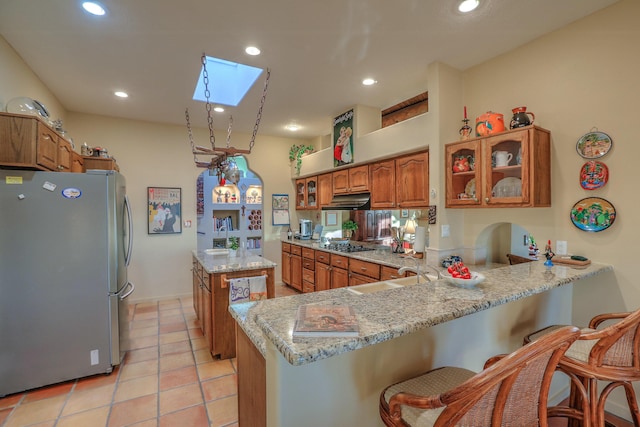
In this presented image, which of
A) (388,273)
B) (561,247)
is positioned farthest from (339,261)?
(561,247)

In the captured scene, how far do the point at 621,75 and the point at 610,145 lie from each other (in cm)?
48

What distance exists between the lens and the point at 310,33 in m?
2.40

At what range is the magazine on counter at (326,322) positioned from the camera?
916 millimetres

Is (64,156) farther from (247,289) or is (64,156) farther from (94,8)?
(247,289)

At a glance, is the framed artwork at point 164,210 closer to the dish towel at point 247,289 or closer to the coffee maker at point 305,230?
the coffee maker at point 305,230

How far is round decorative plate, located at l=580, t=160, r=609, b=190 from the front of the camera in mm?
2092

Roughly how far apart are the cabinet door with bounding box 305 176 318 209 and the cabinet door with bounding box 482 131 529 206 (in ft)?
10.2

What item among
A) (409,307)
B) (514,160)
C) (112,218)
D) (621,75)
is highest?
(621,75)

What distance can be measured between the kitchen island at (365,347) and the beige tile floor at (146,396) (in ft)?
3.07

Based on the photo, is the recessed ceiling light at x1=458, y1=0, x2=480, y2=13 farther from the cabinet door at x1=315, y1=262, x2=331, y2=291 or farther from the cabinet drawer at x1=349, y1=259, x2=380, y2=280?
the cabinet door at x1=315, y1=262, x2=331, y2=291

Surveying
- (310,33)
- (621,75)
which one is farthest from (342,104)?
(621,75)

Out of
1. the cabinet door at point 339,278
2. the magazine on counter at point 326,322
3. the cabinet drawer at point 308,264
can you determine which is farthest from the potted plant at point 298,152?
the magazine on counter at point 326,322

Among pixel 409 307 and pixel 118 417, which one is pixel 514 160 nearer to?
pixel 409 307

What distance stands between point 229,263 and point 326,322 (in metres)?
2.33
